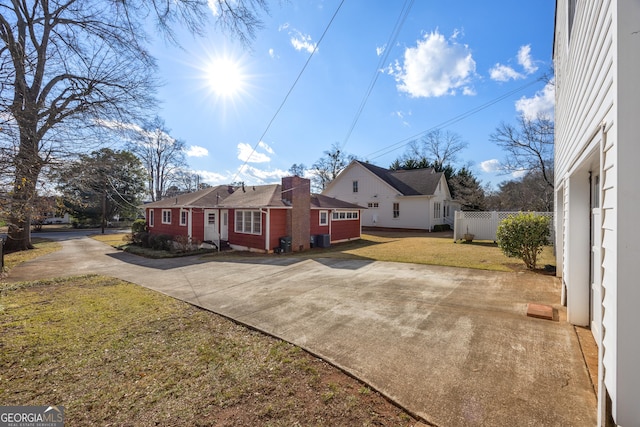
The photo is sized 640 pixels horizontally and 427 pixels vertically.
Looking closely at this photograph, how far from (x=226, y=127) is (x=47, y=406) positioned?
1135 centimetres

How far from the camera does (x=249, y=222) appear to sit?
14.5 metres

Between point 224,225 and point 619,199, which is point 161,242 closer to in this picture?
point 224,225

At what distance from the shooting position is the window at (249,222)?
1403 cm

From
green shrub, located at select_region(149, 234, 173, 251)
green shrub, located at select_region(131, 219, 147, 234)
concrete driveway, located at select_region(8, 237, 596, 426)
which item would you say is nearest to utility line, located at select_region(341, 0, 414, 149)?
concrete driveway, located at select_region(8, 237, 596, 426)

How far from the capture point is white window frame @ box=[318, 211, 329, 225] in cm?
1607

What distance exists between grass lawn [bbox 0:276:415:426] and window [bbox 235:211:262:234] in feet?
29.2

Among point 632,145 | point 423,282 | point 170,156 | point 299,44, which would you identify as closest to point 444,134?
point 299,44

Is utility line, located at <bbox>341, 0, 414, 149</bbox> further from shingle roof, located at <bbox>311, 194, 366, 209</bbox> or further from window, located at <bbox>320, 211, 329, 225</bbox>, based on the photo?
window, located at <bbox>320, 211, 329, 225</bbox>

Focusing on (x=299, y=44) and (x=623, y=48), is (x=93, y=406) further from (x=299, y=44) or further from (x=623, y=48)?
(x=299, y=44)

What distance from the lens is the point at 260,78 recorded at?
9.63 meters

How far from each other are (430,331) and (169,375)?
367cm

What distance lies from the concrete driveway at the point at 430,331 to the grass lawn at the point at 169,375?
1.25 ft

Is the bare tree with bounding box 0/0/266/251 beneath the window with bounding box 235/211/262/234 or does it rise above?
above

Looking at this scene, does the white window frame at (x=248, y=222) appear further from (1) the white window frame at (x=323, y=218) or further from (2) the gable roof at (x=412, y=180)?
(2) the gable roof at (x=412, y=180)
